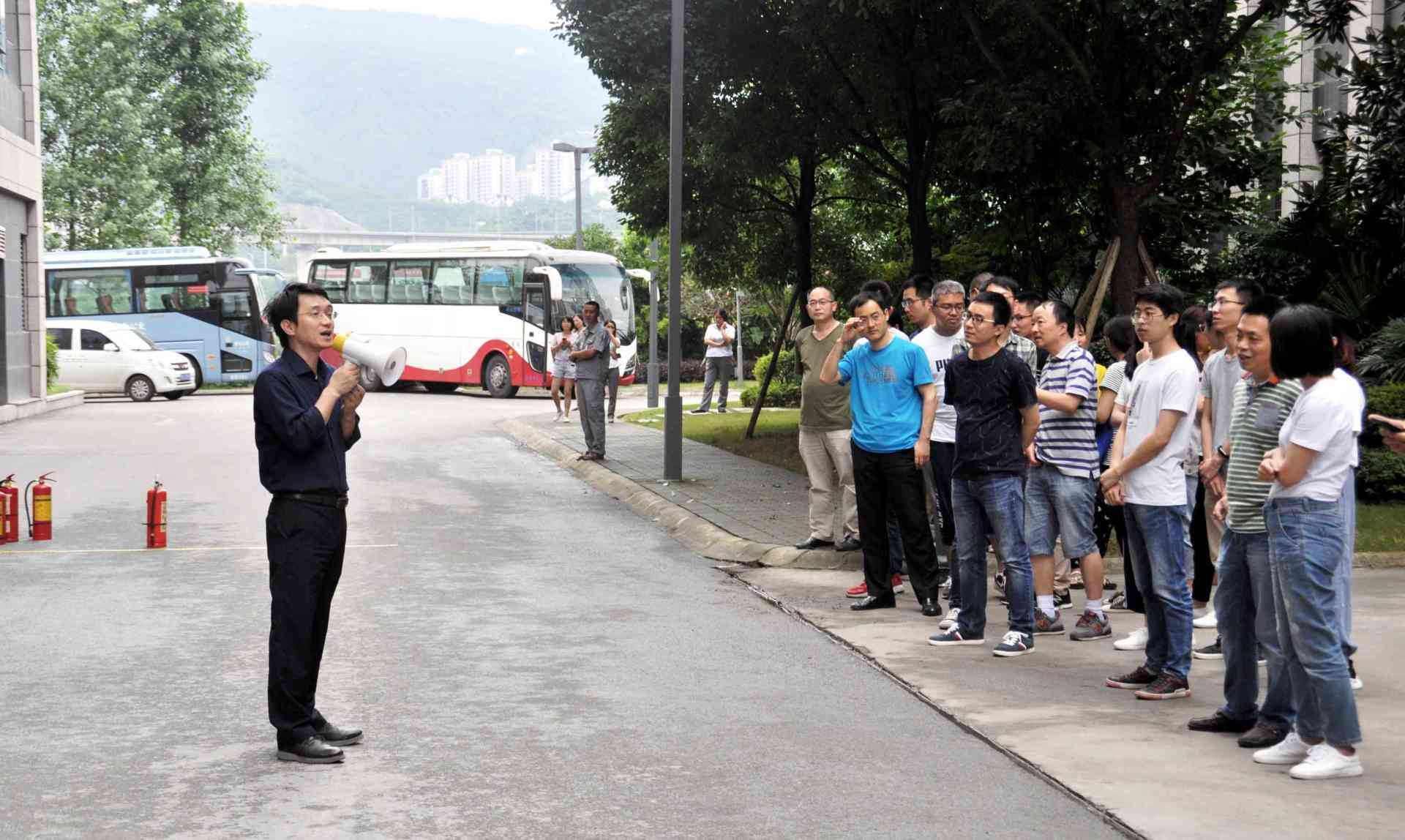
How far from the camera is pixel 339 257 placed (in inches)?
1682

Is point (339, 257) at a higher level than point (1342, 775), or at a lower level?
higher

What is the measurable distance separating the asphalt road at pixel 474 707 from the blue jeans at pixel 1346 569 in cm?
140

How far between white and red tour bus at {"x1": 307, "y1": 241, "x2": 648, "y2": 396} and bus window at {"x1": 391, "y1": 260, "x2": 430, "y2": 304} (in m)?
0.02

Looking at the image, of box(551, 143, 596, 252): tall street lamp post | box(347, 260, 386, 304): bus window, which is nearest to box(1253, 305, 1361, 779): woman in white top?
box(551, 143, 596, 252): tall street lamp post

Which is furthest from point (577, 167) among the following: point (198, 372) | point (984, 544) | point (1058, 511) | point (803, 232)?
point (1058, 511)

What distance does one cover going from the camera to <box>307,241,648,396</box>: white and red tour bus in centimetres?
3875

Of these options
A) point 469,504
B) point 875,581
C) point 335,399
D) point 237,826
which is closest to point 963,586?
point 875,581

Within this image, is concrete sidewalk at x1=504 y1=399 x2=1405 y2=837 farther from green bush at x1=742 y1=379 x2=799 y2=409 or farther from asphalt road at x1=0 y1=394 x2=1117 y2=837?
green bush at x1=742 y1=379 x2=799 y2=409

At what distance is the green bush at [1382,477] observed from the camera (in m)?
14.1

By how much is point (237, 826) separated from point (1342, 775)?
3926mm

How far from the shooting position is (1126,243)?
1606 cm

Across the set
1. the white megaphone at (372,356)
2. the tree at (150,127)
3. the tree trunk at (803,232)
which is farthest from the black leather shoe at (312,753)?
the tree at (150,127)

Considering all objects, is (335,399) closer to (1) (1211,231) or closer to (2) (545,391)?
(1) (1211,231)

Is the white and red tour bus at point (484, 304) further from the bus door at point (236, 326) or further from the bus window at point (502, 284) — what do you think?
the bus door at point (236, 326)
